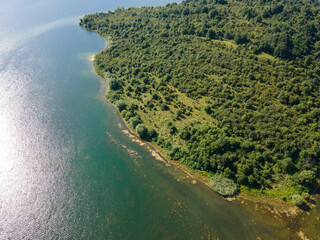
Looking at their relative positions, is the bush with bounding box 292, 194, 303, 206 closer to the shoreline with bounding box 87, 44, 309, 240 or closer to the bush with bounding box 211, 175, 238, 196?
the shoreline with bounding box 87, 44, 309, 240

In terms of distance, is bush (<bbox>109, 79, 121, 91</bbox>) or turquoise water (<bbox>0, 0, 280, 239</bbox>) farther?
bush (<bbox>109, 79, 121, 91</bbox>)

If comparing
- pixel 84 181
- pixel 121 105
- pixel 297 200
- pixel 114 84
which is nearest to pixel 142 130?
pixel 121 105

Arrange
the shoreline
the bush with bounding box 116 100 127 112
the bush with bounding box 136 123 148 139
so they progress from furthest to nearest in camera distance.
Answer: the bush with bounding box 116 100 127 112 → the bush with bounding box 136 123 148 139 → the shoreline

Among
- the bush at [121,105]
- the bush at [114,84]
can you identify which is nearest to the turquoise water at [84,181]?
the bush at [121,105]

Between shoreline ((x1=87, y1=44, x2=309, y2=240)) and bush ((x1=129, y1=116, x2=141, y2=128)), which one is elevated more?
bush ((x1=129, y1=116, x2=141, y2=128))

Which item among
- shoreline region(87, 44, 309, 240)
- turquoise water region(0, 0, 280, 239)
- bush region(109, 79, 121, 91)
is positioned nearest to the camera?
shoreline region(87, 44, 309, 240)

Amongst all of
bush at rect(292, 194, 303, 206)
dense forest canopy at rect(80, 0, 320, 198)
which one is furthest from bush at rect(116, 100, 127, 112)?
bush at rect(292, 194, 303, 206)

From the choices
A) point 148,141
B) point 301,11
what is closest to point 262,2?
point 301,11
